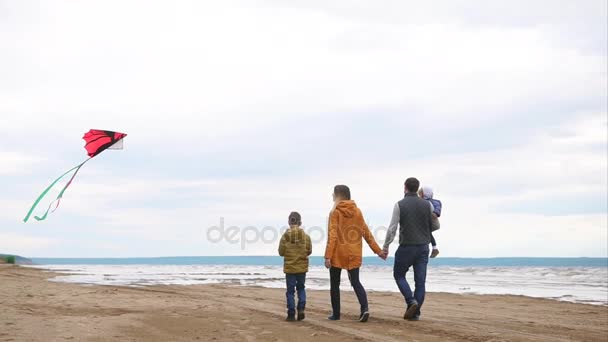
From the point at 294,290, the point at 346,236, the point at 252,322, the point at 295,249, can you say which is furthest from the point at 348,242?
the point at 252,322

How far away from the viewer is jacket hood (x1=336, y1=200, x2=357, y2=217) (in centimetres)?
931

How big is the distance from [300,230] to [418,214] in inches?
67.4

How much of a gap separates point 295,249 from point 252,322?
1.20m

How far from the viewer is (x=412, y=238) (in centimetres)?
941

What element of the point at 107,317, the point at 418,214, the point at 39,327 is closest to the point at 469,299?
the point at 418,214

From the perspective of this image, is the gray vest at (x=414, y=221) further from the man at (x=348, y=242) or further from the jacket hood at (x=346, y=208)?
the jacket hood at (x=346, y=208)

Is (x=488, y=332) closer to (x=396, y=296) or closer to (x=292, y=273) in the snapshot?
(x=292, y=273)

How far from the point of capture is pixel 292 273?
9.45m

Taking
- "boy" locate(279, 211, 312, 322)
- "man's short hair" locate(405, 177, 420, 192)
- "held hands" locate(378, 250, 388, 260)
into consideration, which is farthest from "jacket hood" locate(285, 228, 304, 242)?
"man's short hair" locate(405, 177, 420, 192)

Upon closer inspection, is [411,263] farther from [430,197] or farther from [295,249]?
[295,249]

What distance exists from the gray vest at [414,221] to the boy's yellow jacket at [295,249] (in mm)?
1401

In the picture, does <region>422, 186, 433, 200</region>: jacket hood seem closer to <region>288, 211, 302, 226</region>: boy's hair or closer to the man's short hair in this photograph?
the man's short hair

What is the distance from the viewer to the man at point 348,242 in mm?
9242

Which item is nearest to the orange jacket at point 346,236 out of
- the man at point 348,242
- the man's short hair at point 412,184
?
the man at point 348,242
